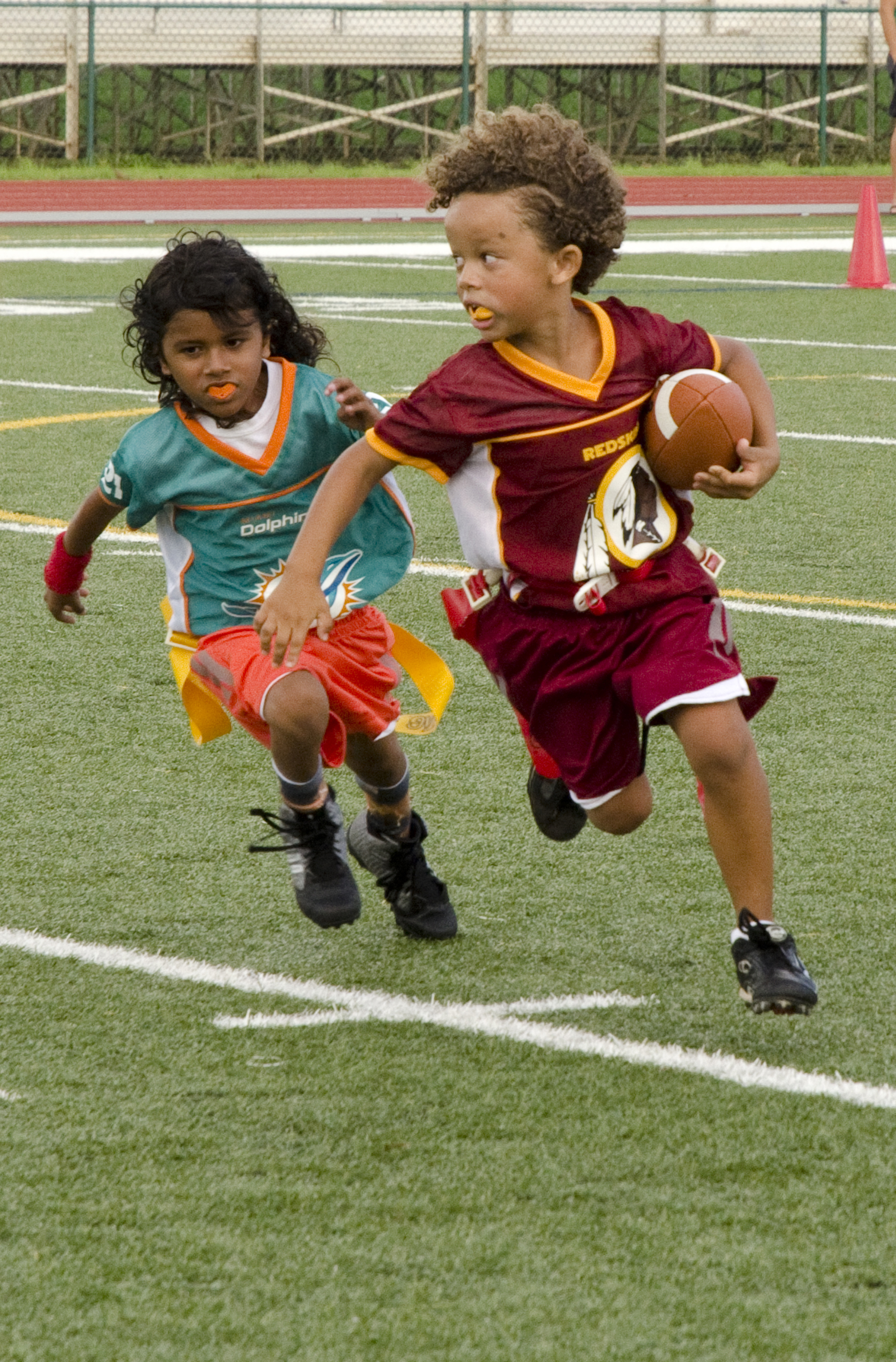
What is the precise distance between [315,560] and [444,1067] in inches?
32.1

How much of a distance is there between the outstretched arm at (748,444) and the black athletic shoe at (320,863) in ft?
3.02

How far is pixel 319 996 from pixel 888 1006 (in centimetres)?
95

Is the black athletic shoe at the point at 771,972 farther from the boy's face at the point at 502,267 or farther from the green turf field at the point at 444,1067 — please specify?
the boy's face at the point at 502,267

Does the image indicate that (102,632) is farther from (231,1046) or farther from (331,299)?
(331,299)

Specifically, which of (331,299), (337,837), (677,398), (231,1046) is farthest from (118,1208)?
(331,299)

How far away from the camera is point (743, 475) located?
11.5ft

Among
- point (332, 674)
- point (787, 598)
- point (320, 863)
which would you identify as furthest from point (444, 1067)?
point (787, 598)

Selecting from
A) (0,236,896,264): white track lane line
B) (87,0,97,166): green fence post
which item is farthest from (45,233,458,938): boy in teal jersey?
(87,0,97,166): green fence post

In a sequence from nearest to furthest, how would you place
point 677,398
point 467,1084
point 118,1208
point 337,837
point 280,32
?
point 118,1208, point 467,1084, point 677,398, point 337,837, point 280,32

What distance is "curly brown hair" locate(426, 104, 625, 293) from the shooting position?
3.52 m

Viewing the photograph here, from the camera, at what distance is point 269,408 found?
3.95 m

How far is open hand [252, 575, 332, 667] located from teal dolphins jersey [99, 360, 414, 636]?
0.48m

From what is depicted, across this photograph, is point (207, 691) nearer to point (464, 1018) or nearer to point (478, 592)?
point (478, 592)

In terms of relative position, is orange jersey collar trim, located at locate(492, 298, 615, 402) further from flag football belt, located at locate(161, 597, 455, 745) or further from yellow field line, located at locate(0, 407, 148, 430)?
yellow field line, located at locate(0, 407, 148, 430)
